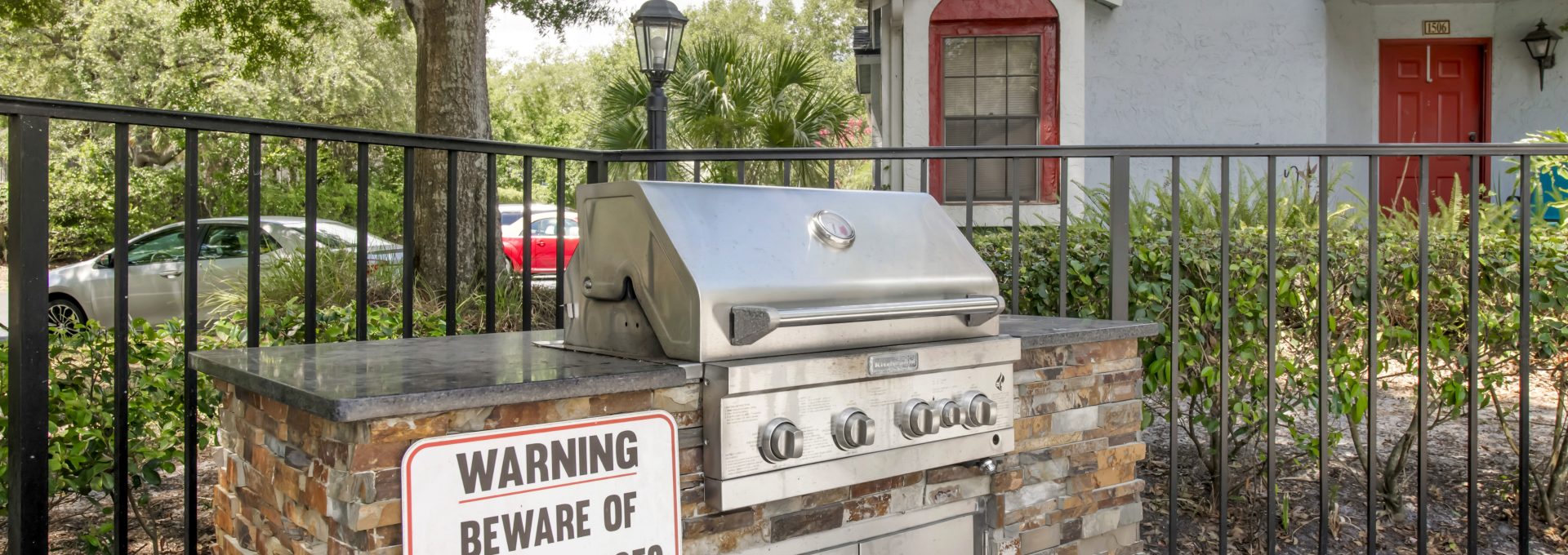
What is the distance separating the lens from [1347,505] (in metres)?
4.39

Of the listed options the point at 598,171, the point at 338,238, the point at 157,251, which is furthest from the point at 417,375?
the point at 157,251

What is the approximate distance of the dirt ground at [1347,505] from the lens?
154 inches

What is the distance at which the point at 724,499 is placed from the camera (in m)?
1.97

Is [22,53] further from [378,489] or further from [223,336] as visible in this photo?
[378,489]

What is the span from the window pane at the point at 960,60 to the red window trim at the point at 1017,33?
0.06m

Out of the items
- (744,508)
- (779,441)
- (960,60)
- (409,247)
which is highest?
(960,60)

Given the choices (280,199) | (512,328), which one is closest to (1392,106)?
(512,328)


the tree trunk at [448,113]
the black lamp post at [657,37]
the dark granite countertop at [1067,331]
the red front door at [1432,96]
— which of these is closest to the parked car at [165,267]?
the tree trunk at [448,113]

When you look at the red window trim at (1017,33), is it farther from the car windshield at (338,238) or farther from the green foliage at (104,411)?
the green foliage at (104,411)

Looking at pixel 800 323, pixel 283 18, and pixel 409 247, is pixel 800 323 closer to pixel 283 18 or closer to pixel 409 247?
pixel 409 247

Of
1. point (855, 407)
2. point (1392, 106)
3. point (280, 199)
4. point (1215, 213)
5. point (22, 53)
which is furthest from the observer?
point (22, 53)

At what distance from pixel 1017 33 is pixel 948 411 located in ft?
21.5

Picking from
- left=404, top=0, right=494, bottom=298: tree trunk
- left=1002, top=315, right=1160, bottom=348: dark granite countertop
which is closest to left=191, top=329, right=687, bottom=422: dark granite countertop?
left=1002, top=315, right=1160, bottom=348: dark granite countertop

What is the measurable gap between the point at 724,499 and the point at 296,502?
2.43 ft
